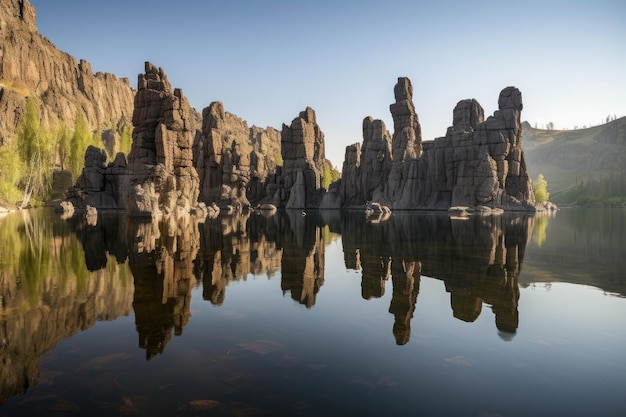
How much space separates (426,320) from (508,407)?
3813 millimetres


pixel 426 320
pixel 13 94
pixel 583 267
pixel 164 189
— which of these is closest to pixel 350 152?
pixel 164 189

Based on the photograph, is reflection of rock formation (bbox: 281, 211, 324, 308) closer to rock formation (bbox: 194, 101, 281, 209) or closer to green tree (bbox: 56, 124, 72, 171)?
rock formation (bbox: 194, 101, 281, 209)

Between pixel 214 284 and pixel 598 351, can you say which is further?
pixel 214 284

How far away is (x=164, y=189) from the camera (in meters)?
49.8

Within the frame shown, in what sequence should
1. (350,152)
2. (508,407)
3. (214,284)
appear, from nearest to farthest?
(508,407), (214,284), (350,152)

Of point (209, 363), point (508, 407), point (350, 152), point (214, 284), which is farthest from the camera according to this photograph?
point (350, 152)

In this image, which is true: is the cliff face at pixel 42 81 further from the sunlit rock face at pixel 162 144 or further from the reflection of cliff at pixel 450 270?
the reflection of cliff at pixel 450 270

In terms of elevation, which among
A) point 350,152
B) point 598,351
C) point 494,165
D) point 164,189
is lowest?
point 598,351

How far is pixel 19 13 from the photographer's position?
141 meters

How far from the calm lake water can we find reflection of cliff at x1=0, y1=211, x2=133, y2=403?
0.04 m

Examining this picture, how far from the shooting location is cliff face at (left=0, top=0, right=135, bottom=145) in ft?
385

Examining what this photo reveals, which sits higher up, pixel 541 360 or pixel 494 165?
pixel 494 165

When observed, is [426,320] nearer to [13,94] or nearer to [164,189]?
[164,189]

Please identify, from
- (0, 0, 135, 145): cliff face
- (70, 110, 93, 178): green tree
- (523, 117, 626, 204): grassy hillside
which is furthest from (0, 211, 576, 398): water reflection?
(523, 117, 626, 204): grassy hillside
